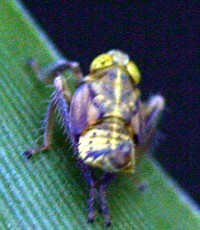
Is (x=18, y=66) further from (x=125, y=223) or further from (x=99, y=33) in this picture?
(x=99, y=33)

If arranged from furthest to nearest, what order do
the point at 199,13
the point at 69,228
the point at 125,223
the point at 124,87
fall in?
the point at 199,13 → the point at 124,87 → the point at 125,223 → the point at 69,228

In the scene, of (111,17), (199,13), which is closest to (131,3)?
(111,17)

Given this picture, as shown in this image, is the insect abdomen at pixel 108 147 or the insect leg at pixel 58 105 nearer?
the insect abdomen at pixel 108 147

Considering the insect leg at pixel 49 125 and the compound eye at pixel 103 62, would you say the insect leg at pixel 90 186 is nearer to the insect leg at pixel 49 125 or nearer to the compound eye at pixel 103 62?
the insect leg at pixel 49 125

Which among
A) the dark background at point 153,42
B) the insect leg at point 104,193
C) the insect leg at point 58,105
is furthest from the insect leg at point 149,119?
the dark background at point 153,42

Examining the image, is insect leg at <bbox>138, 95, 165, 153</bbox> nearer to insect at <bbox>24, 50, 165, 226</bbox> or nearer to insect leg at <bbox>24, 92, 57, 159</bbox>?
insect at <bbox>24, 50, 165, 226</bbox>

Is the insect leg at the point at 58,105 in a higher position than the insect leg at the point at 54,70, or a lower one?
lower

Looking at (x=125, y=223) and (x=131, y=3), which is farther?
(x=131, y=3)

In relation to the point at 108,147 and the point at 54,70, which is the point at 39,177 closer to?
the point at 108,147

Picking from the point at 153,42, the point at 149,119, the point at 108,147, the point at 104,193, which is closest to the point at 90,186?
the point at 104,193
